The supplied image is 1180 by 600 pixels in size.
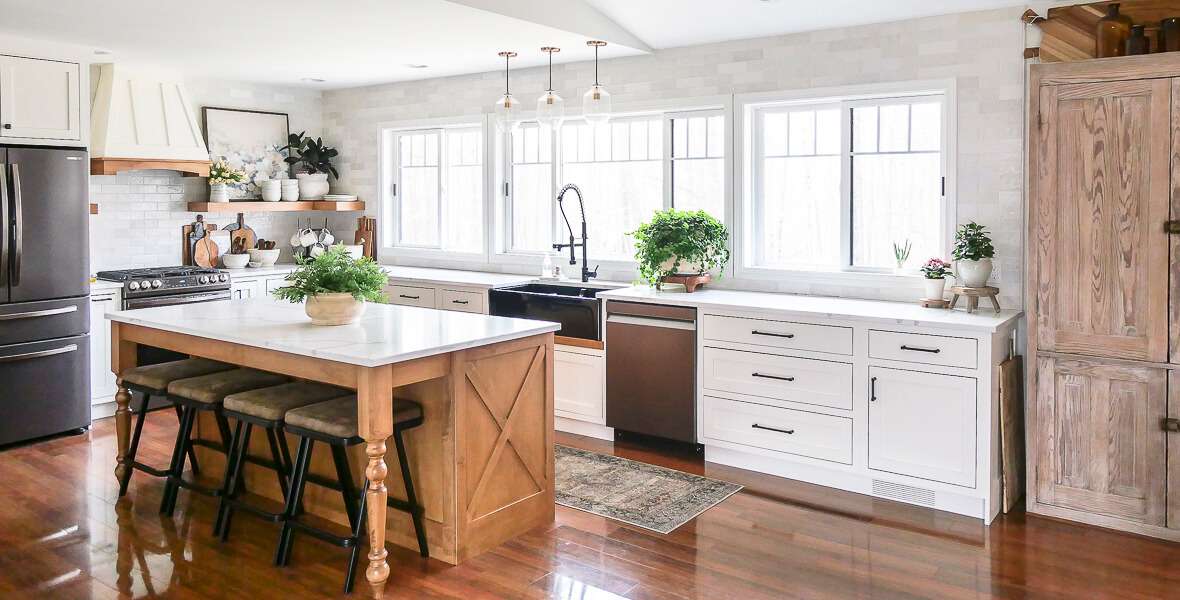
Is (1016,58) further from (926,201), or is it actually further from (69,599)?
(69,599)

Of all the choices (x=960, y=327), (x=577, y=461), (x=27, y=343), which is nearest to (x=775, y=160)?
(x=960, y=327)

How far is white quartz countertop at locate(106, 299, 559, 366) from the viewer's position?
343 centimetres

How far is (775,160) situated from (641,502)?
7.61 ft

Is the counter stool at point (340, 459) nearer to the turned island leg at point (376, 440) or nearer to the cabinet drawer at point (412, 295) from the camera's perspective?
the turned island leg at point (376, 440)

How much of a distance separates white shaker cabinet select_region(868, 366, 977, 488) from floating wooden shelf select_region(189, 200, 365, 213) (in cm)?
482

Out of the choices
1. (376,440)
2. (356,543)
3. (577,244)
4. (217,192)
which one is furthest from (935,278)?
(217,192)

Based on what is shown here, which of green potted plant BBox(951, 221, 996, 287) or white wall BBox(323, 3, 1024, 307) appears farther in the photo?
white wall BBox(323, 3, 1024, 307)

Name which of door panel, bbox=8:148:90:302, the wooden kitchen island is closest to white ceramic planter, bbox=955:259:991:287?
the wooden kitchen island

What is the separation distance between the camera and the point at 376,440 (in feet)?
10.9

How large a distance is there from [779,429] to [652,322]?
A: 36.9 inches

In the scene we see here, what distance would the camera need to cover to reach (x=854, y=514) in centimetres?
425

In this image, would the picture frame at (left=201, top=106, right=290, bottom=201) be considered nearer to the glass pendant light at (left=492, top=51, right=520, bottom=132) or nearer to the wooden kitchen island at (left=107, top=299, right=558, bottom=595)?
the glass pendant light at (left=492, top=51, right=520, bottom=132)

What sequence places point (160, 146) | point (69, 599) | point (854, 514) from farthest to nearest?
1. point (160, 146)
2. point (854, 514)
3. point (69, 599)

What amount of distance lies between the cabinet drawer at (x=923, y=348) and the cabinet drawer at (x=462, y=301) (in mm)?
2741
